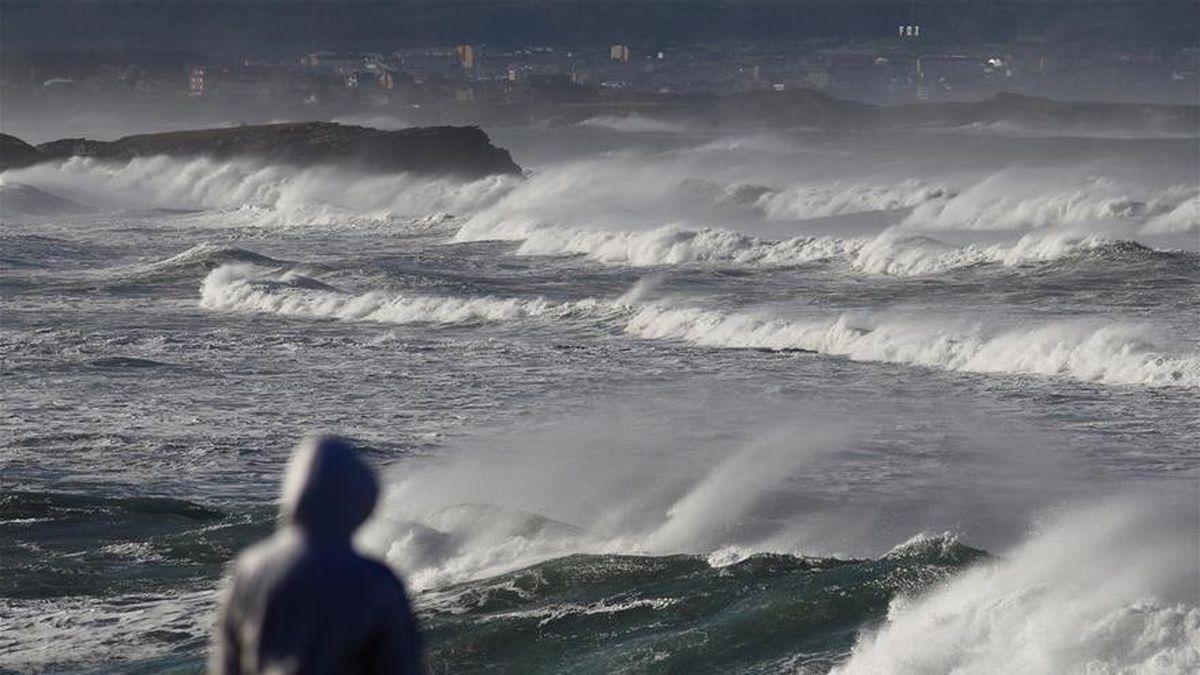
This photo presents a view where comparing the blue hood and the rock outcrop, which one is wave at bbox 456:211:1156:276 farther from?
the blue hood

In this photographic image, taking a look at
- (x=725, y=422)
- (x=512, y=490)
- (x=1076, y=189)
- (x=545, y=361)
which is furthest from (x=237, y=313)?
(x=1076, y=189)

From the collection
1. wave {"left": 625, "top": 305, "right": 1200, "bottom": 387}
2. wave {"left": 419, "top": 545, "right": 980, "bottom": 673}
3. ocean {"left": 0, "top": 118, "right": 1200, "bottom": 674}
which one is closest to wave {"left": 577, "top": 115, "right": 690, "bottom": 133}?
ocean {"left": 0, "top": 118, "right": 1200, "bottom": 674}

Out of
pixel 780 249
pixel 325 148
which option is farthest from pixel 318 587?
pixel 325 148

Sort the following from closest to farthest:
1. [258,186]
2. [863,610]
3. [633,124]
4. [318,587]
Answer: [318,587], [863,610], [258,186], [633,124]

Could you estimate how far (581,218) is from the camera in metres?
60.8

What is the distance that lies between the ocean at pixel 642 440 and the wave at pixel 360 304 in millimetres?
119

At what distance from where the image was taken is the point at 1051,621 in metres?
12.7

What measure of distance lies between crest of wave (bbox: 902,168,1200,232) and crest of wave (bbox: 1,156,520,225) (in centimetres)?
1513

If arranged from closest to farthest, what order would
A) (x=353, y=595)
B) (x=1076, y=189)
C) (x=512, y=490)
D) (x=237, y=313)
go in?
1. (x=353, y=595)
2. (x=512, y=490)
3. (x=237, y=313)
4. (x=1076, y=189)

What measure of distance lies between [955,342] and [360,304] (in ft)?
36.2

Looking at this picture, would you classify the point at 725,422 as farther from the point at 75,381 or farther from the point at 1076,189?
the point at 1076,189

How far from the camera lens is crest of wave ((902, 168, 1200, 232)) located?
61469mm

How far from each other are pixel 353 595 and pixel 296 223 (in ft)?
199

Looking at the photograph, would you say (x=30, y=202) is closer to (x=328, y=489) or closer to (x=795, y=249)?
(x=795, y=249)
